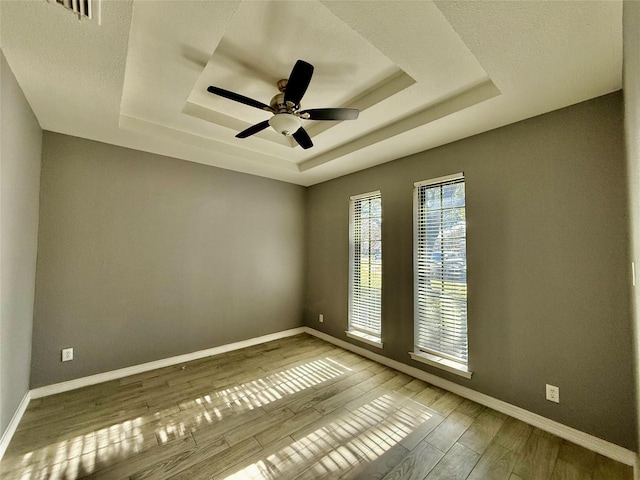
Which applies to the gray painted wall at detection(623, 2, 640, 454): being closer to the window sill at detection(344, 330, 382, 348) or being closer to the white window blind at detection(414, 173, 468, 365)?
the white window blind at detection(414, 173, 468, 365)

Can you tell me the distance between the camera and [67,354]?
8.56 feet

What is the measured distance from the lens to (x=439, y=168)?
2.83m

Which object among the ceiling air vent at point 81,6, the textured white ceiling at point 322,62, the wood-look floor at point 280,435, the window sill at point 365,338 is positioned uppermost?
the textured white ceiling at point 322,62

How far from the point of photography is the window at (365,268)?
136 inches

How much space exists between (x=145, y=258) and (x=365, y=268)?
8.81 ft

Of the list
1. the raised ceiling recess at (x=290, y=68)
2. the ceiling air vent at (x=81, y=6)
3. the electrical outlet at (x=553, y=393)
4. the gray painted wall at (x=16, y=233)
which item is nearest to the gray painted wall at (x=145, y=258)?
the gray painted wall at (x=16, y=233)

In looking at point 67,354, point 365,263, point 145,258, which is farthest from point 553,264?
point 67,354

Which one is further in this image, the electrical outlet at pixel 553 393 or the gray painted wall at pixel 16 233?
the electrical outlet at pixel 553 393

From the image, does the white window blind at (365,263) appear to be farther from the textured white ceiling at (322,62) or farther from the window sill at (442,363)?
the textured white ceiling at (322,62)

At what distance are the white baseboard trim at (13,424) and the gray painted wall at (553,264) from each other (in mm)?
3359

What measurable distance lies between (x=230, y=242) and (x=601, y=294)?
3.73m

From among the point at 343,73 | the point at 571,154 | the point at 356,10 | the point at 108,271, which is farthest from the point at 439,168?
the point at 108,271

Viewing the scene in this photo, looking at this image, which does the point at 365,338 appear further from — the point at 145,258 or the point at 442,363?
the point at 145,258

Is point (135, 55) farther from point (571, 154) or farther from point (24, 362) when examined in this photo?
point (571, 154)
